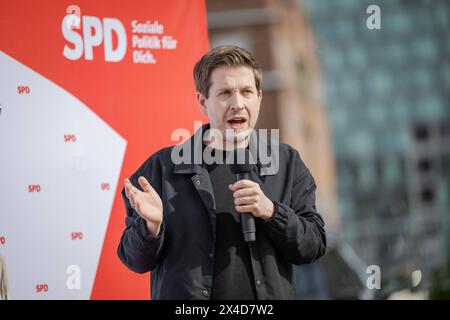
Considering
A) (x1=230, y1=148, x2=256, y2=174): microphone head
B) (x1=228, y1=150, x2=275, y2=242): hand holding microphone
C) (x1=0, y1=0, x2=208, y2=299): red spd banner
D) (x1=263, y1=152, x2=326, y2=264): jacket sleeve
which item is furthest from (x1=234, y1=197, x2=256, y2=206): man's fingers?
(x1=0, y1=0, x2=208, y2=299): red spd banner

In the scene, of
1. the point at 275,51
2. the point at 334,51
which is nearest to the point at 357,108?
the point at 334,51

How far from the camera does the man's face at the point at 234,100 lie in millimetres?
3400

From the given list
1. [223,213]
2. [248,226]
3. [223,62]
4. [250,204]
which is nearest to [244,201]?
[250,204]

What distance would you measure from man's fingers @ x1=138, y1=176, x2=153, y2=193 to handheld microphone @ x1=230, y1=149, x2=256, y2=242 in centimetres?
37

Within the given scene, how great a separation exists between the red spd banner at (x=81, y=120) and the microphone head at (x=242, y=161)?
108 centimetres

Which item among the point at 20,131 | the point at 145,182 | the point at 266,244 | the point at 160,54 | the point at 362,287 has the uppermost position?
the point at 160,54

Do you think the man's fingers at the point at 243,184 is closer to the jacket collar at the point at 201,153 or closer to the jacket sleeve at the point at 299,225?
the jacket sleeve at the point at 299,225

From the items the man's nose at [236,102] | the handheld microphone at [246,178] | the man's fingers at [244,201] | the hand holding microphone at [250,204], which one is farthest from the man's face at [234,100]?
the man's fingers at [244,201]

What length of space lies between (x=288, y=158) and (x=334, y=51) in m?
90.6

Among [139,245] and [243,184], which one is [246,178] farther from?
[139,245]

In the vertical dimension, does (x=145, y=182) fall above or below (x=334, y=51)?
below

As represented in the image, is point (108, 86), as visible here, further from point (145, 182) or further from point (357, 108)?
point (357, 108)

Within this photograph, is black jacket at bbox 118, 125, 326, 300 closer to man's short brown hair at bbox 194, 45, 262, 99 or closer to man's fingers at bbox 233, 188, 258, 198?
man's fingers at bbox 233, 188, 258, 198

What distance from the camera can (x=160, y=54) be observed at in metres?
4.47
